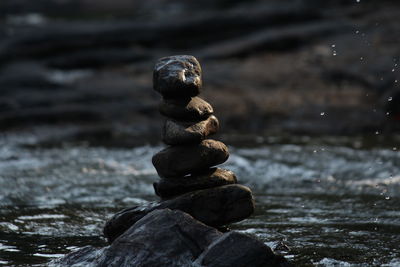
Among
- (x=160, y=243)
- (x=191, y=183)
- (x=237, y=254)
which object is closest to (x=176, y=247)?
(x=160, y=243)

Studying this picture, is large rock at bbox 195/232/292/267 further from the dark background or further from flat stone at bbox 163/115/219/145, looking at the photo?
the dark background

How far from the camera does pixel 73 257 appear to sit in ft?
24.5

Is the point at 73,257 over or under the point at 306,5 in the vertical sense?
under

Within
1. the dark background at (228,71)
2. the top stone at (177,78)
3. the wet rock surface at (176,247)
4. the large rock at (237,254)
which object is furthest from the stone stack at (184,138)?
the dark background at (228,71)

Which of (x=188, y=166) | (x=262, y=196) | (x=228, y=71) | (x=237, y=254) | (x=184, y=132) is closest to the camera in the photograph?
(x=237, y=254)

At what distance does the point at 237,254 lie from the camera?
6793 mm

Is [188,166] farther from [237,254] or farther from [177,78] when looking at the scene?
[237,254]

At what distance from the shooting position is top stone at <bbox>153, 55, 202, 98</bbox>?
7773 millimetres

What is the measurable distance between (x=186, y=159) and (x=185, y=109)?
0.47m

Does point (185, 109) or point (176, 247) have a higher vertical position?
point (185, 109)

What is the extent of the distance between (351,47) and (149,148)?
844 centimetres

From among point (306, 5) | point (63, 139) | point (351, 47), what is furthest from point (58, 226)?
point (306, 5)

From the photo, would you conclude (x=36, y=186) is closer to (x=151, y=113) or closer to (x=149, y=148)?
(x=149, y=148)

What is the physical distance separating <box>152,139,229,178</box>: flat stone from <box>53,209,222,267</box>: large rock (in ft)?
2.21
